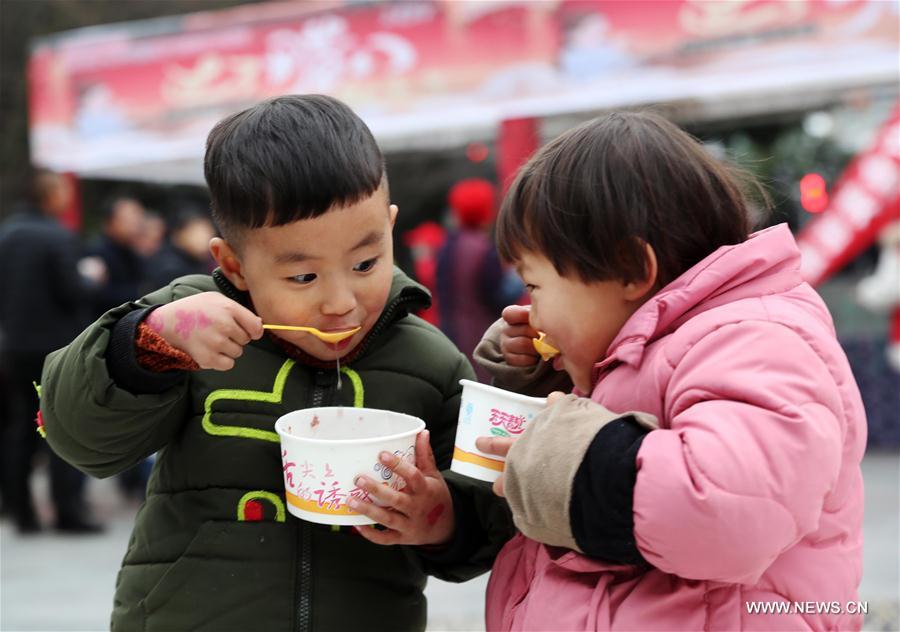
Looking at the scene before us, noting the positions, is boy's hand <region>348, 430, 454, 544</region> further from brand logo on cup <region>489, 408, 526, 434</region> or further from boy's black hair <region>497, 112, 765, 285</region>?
boy's black hair <region>497, 112, 765, 285</region>

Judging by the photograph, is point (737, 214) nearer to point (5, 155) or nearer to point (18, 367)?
point (18, 367)

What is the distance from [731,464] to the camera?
3.83ft

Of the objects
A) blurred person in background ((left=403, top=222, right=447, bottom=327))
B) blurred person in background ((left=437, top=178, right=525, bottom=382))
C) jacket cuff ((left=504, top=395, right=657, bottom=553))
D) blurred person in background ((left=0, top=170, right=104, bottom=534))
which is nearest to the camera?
jacket cuff ((left=504, top=395, right=657, bottom=553))

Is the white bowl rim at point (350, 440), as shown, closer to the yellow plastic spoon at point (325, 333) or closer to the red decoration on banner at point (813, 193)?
the yellow plastic spoon at point (325, 333)

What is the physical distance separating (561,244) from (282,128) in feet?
1.82

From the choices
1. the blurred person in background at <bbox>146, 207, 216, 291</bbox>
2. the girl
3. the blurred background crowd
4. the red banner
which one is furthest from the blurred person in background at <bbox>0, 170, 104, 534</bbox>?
the girl

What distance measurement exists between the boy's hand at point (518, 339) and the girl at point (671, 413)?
23 cm

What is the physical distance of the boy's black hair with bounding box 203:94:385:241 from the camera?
5.21 ft

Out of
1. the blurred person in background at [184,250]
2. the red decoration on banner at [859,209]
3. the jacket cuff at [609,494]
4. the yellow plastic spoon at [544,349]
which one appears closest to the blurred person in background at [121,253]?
the blurred person in background at [184,250]

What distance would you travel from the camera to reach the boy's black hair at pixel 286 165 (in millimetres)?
1589

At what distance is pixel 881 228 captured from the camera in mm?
6695

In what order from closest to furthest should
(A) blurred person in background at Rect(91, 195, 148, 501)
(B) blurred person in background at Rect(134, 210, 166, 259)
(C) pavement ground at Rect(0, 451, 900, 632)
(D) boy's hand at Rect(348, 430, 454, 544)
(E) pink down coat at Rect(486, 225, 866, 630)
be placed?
(E) pink down coat at Rect(486, 225, 866, 630) < (D) boy's hand at Rect(348, 430, 454, 544) < (C) pavement ground at Rect(0, 451, 900, 632) < (A) blurred person in background at Rect(91, 195, 148, 501) < (B) blurred person in background at Rect(134, 210, 166, 259)

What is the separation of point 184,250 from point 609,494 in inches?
216

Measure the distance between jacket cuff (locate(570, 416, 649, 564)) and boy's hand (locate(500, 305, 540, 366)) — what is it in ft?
1.62
